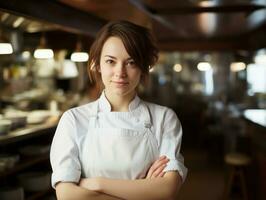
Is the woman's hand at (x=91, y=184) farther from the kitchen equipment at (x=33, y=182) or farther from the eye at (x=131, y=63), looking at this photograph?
the kitchen equipment at (x=33, y=182)

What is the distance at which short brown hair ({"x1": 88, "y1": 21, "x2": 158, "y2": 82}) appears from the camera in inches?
53.8

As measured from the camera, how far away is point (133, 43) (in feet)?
4.48

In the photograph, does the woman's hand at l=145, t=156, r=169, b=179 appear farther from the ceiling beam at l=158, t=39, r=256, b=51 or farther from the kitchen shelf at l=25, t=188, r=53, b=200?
the ceiling beam at l=158, t=39, r=256, b=51

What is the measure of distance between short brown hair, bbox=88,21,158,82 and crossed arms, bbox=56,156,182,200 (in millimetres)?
413

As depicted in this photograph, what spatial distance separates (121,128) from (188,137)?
24.3 ft

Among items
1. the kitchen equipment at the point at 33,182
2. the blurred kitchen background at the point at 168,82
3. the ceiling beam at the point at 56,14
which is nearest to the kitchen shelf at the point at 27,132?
Result: the blurred kitchen background at the point at 168,82

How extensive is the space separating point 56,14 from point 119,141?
5.83ft

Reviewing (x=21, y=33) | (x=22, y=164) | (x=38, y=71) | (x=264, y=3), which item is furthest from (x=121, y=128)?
(x=38, y=71)

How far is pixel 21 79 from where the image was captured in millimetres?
5215

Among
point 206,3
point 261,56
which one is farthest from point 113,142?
point 261,56

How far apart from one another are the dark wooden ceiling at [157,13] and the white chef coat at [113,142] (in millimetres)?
1079

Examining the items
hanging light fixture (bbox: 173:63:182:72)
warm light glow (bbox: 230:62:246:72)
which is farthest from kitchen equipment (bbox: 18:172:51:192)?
hanging light fixture (bbox: 173:63:182:72)

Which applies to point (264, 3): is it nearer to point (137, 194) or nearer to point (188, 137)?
point (137, 194)

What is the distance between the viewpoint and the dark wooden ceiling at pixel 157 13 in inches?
108
